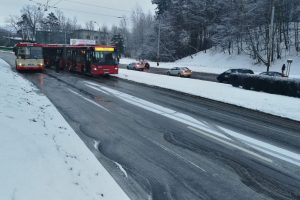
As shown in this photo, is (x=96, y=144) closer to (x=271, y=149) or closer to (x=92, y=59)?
(x=271, y=149)

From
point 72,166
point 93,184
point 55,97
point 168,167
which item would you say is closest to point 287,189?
A: point 168,167

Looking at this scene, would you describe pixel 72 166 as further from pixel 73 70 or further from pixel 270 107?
pixel 73 70

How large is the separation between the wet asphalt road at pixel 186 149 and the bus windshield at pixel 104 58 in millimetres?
15947

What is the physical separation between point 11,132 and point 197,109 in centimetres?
1038

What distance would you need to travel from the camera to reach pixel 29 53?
36.2 metres

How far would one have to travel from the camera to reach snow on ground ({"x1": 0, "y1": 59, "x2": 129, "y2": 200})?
569cm

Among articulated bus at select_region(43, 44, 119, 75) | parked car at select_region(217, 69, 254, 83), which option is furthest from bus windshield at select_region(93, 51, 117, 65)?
parked car at select_region(217, 69, 254, 83)

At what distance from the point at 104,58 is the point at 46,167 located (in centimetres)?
2732

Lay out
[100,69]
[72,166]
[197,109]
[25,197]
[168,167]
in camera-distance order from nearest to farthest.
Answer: [25,197] < [72,166] < [168,167] < [197,109] < [100,69]

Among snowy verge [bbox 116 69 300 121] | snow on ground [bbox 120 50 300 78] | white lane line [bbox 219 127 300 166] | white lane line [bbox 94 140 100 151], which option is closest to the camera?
white lane line [bbox 219 127 300 166]

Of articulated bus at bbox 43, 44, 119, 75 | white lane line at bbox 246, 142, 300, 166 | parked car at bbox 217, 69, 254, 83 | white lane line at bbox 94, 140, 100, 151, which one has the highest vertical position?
articulated bus at bbox 43, 44, 119, 75

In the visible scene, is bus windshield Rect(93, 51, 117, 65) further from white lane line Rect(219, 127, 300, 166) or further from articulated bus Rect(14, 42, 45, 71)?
white lane line Rect(219, 127, 300, 166)

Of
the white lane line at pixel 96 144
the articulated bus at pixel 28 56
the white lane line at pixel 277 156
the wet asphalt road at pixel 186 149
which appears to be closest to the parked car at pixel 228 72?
the wet asphalt road at pixel 186 149

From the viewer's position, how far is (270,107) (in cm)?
1803
